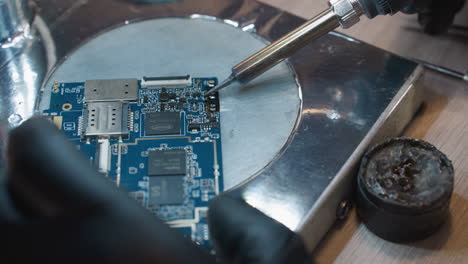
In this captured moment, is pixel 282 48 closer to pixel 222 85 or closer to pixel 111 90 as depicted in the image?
pixel 222 85

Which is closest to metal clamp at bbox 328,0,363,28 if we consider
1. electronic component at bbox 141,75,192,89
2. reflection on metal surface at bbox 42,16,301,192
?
reflection on metal surface at bbox 42,16,301,192

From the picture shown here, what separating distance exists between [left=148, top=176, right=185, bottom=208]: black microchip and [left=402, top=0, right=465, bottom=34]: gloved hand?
1.43 ft

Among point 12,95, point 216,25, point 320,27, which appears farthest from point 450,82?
point 12,95

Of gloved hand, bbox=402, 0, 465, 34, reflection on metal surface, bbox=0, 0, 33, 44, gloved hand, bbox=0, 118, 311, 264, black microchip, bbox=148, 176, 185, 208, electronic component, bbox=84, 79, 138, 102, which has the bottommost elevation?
black microchip, bbox=148, 176, 185, 208

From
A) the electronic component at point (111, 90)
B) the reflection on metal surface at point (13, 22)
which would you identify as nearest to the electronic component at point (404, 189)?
the electronic component at point (111, 90)

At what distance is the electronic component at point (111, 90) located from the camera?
83 cm

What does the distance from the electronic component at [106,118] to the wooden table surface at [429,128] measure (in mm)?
316

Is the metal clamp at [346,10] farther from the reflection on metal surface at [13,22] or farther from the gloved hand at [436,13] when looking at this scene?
the reflection on metal surface at [13,22]

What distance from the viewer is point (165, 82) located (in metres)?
0.85

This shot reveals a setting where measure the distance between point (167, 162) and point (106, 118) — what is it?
0.38 ft

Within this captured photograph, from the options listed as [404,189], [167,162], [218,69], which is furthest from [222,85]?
[404,189]

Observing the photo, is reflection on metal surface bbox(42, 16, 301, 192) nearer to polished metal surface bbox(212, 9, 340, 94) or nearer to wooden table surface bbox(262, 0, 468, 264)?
polished metal surface bbox(212, 9, 340, 94)

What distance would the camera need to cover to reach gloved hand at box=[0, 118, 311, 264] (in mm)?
500

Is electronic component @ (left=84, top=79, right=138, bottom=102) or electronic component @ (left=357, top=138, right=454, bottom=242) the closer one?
electronic component @ (left=357, top=138, right=454, bottom=242)
